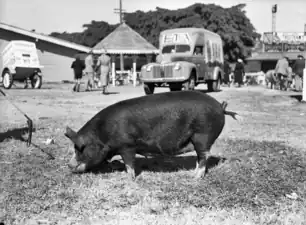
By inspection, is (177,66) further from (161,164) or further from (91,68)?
(161,164)

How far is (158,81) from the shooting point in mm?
16047

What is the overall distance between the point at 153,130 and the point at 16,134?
3644mm

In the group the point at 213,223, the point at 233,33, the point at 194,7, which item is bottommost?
the point at 213,223

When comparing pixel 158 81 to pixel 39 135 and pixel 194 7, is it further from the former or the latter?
pixel 194 7

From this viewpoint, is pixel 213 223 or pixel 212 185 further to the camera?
pixel 212 185

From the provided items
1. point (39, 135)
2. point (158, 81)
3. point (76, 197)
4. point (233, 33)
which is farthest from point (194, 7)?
point (76, 197)

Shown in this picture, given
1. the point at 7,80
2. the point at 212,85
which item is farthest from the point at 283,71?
the point at 7,80

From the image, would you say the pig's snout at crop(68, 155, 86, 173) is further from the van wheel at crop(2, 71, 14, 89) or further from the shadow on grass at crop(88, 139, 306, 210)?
the van wheel at crop(2, 71, 14, 89)

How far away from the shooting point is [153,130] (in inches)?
187

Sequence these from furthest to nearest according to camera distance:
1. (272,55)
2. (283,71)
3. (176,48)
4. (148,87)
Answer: (272,55), (283,71), (176,48), (148,87)

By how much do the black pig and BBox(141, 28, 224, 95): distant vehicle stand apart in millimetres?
11010

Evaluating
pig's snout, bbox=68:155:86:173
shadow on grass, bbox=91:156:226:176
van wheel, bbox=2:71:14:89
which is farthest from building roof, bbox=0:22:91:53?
pig's snout, bbox=68:155:86:173

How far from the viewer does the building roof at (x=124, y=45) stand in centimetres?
3019

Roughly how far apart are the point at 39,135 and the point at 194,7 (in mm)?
41256
